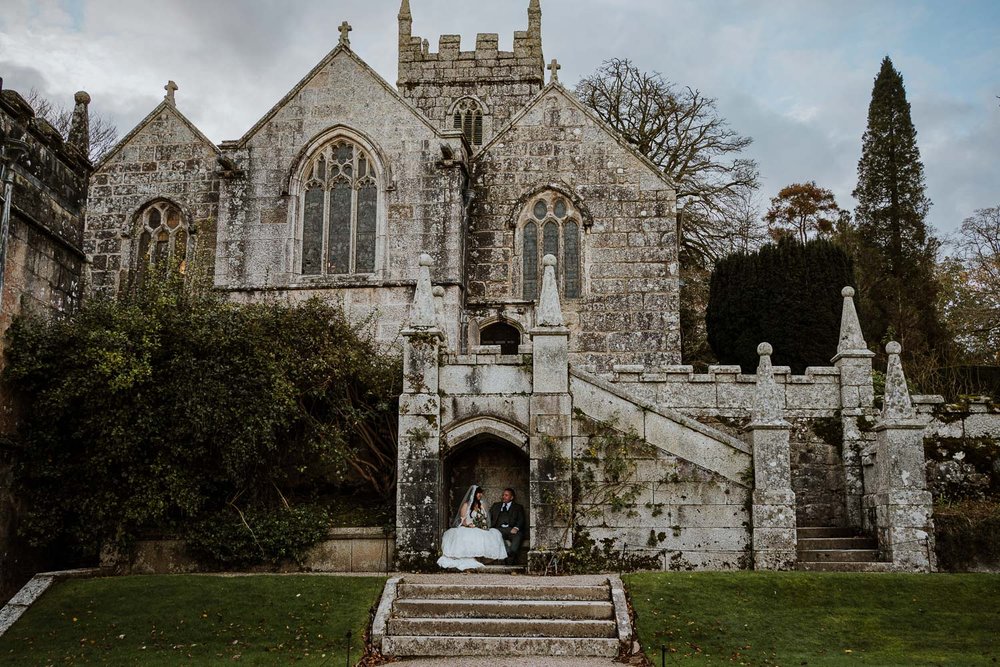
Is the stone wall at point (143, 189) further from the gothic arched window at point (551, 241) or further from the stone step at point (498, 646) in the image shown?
the stone step at point (498, 646)

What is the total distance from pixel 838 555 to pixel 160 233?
17642mm

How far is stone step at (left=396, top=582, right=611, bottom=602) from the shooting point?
45.3 ft

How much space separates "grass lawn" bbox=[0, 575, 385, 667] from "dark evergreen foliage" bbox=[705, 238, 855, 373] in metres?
12.1

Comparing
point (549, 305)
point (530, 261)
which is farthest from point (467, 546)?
point (530, 261)

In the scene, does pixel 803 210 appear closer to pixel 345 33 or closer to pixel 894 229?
pixel 894 229

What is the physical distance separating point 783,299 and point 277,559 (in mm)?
13314

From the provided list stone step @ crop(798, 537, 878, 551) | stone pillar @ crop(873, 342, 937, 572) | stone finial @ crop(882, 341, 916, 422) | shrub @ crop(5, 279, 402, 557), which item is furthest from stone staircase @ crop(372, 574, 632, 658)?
A: stone finial @ crop(882, 341, 916, 422)

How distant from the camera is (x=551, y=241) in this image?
23.9 meters

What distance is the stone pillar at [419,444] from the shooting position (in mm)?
15953

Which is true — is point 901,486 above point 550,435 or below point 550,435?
below

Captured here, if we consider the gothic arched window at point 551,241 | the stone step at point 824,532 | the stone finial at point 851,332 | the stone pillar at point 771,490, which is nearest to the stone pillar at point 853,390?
the stone finial at point 851,332

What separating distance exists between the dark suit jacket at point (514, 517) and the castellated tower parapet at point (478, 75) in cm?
2074

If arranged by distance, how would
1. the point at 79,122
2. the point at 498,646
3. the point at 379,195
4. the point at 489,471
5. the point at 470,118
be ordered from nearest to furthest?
1. the point at 498,646
2. the point at 489,471
3. the point at 79,122
4. the point at 379,195
5. the point at 470,118

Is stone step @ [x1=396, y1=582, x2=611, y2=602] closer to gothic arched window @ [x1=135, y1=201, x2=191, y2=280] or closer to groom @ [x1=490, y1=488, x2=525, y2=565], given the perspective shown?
groom @ [x1=490, y1=488, x2=525, y2=565]
